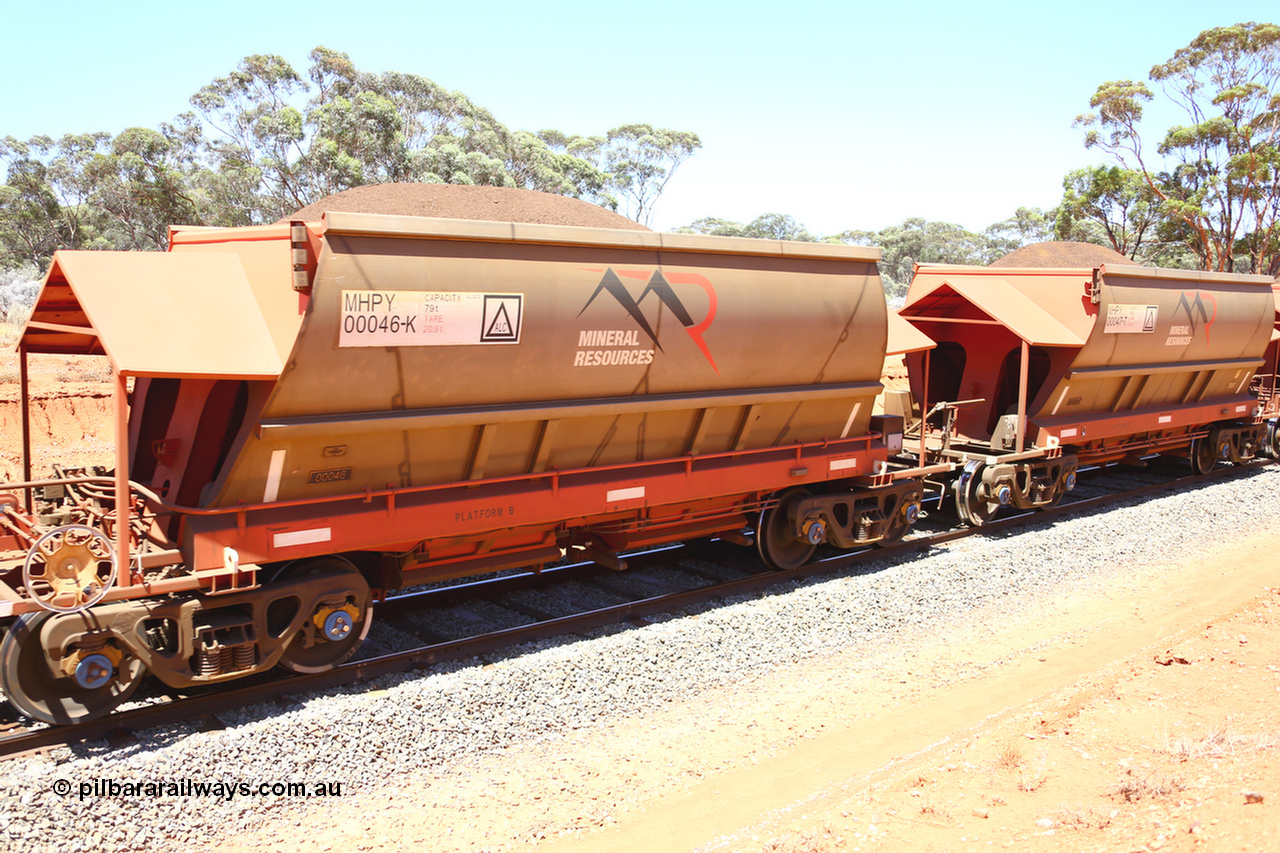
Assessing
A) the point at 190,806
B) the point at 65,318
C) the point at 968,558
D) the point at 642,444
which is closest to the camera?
the point at 190,806

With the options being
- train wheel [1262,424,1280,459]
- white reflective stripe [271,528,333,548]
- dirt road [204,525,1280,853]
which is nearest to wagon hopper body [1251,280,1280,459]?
train wheel [1262,424,1280,459]

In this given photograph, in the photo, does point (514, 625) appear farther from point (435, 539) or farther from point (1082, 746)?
point (1082, 746)

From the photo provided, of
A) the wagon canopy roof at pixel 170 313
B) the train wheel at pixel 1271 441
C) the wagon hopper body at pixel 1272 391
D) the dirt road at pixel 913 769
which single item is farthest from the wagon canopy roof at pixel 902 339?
the train wheel at pixel 1271 441

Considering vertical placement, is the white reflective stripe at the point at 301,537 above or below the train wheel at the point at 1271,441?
above

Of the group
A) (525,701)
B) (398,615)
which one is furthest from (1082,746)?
(398,615)

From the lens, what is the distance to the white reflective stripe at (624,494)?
889 cm

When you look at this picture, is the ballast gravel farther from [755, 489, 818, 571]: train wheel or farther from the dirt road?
[755, 489, 818, 571]: train wheel

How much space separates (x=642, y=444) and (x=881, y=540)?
4216 millimetres

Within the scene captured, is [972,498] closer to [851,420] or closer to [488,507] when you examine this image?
[851,420]

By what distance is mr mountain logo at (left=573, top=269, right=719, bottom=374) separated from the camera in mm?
8234

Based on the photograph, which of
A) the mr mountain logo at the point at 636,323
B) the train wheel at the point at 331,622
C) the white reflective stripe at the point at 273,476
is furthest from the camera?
the mr mountain logo at the point at 636,323

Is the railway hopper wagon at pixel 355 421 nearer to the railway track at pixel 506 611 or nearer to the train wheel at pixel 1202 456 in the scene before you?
the railway track at pixel 506 611

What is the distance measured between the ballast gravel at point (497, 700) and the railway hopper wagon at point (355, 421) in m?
0.67

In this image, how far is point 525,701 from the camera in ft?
24.1
